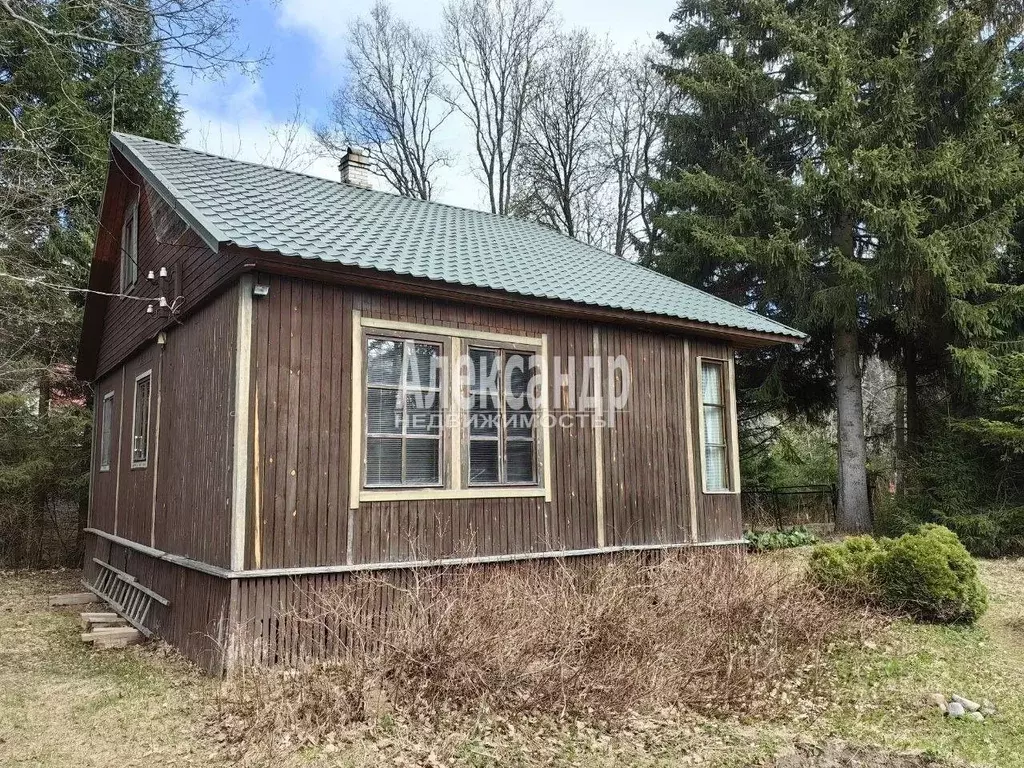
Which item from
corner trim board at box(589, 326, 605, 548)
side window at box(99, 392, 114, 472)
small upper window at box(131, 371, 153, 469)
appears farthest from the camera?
side window at box(99, 392, 114, 472)

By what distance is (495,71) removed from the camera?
87.3 ft

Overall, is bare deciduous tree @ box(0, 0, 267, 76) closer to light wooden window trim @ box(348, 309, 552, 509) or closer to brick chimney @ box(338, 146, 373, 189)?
brick chimney @ box(338, 146, 373, 189)

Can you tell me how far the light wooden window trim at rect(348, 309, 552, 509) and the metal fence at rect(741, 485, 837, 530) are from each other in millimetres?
11530

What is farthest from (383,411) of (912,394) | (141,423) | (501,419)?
(912,394)

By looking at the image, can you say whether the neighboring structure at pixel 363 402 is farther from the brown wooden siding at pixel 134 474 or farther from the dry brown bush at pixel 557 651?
the dry brown bush at pixel 557 651

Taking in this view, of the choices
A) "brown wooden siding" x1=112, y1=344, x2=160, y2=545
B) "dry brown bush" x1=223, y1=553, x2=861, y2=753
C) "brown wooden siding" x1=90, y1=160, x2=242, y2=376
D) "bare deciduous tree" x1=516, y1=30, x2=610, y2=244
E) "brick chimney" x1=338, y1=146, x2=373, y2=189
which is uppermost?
"bare deciduous tree" x1=516, y1=30, x2=610, y2=244

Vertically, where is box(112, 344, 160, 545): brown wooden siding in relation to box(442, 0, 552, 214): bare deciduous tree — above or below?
below

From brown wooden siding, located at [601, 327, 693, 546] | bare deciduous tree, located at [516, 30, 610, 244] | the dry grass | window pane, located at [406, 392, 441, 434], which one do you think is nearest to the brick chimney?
brown wooden siding, located at [601, 327, 693, 546]

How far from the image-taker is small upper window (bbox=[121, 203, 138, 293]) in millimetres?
10969

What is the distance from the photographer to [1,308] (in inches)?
554

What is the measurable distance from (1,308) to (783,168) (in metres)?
17.1

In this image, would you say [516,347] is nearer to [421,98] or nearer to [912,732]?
[912,732]

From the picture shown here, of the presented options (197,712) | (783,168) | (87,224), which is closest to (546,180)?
(783,168)

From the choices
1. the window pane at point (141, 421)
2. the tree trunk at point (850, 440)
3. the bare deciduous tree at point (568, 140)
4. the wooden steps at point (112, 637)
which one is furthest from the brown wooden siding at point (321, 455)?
the bare deciduous tree at point (568, 140)
